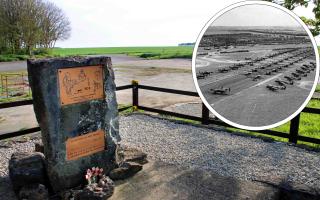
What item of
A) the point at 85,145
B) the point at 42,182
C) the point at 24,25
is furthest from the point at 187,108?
the point at 24,25

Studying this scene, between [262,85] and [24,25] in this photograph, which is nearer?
[262,85]

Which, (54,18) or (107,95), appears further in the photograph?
(54,18)

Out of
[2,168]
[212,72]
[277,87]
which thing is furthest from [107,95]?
[277,87]

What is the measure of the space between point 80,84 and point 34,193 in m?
1.87

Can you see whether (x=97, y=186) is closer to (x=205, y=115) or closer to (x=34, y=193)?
(x=34, y=193)

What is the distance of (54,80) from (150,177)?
2434 mm

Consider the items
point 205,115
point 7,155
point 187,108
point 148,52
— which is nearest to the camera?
point 7,155

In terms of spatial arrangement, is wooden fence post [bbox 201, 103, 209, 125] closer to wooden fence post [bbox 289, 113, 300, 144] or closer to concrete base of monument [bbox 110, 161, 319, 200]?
wooden fence post [bbox 289, 113, 300, 144]

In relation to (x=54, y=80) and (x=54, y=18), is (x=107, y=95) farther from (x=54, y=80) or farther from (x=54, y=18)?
(x=54, y=18)

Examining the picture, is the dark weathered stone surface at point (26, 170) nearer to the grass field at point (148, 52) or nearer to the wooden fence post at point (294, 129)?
the wooden fence post at point (294, 129)

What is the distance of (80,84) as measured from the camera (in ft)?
17.6

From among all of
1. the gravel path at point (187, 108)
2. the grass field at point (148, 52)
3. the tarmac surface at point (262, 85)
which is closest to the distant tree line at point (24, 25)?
the grass field at point (148, 52)

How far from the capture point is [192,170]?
20.2 feet

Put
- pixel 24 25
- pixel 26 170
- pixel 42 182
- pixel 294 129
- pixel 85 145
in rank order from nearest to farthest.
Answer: pixel 26 170 < pixel 42 182 < pixel 85 145 < pixel 294 129 < pixel 24 25
